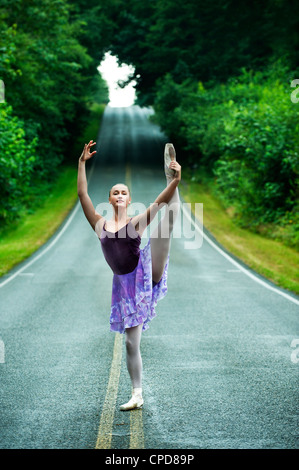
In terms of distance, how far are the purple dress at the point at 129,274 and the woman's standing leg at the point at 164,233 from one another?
0.06m

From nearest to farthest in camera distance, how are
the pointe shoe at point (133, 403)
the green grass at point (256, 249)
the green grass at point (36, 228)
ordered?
the pointe shoe at point (133, 403) → the green grass at point (256, 249) → the green grass at point (36, 228)

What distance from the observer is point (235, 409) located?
5191 millimetres

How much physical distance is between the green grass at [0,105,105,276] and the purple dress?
12213 mm

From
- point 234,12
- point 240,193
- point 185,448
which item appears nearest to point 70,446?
point 185,448

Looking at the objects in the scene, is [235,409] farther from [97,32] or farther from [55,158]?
[97,32]

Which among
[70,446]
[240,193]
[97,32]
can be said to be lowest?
[70,446]

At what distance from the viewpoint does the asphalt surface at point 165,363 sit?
464 centimetres

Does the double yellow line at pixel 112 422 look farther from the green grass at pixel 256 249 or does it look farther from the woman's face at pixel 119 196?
the green grass at pixel 256 249

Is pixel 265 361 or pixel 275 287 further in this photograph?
pixel 275 287

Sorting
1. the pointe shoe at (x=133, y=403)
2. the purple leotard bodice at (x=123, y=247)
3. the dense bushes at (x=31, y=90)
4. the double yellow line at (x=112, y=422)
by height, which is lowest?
the double yellow line at (x=112, y=422)

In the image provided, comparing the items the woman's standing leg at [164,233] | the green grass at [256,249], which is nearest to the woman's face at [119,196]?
the woman's standing leg at [164,233]

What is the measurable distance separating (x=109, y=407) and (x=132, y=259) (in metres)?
1.52

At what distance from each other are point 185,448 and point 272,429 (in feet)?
2.85

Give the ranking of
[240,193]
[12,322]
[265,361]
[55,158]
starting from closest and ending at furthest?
[265,361], [12,322], [240,193], [55,158]
